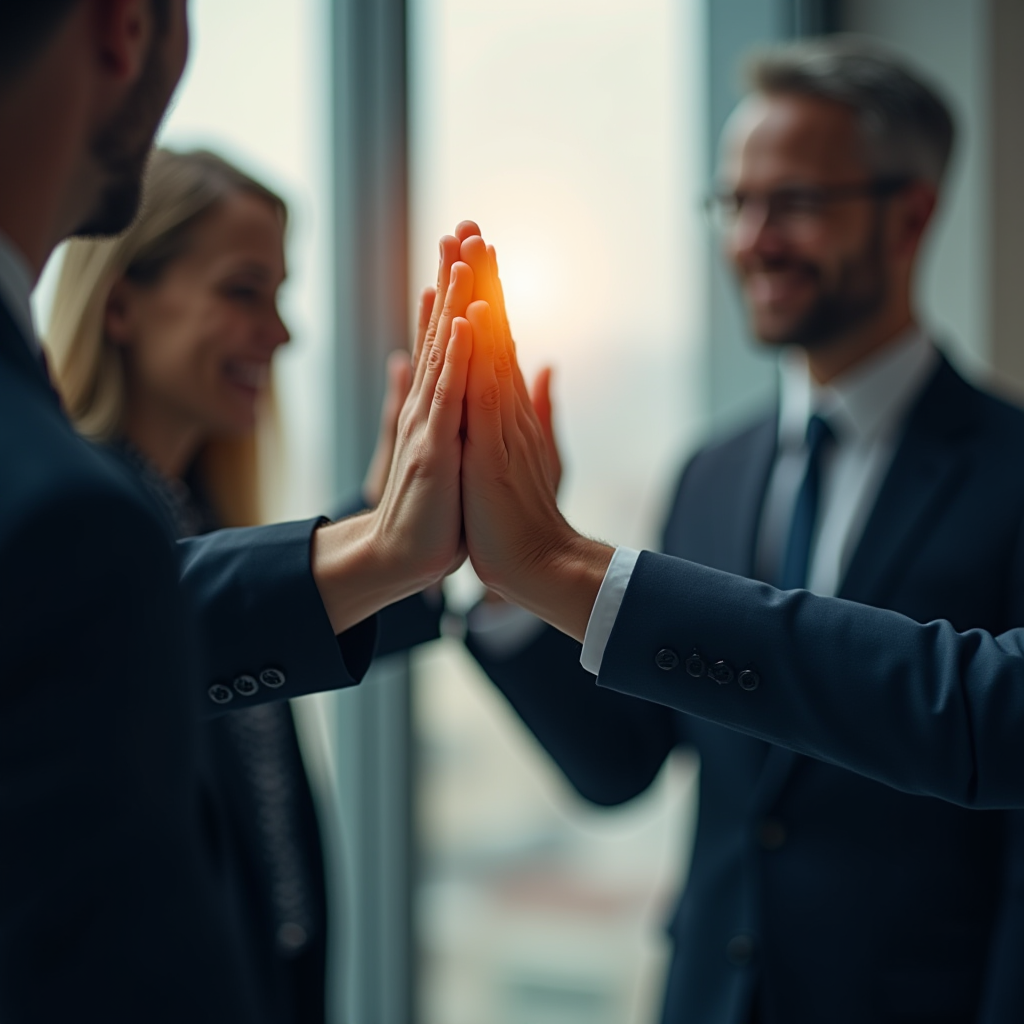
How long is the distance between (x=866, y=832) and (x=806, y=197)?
1.01m

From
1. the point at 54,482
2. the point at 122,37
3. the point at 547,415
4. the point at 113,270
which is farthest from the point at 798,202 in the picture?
the point at 54,482

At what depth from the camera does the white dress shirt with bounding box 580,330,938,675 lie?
166 cm

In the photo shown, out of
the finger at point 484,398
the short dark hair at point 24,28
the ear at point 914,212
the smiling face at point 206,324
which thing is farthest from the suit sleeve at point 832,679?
the ear at point 914,212

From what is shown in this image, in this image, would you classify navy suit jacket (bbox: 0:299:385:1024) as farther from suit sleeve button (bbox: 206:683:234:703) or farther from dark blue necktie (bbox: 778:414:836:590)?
dark blue necktie (bbox: 778:414:836:590)

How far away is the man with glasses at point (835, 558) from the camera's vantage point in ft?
4.82

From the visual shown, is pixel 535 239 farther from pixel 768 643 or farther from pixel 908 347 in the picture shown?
pixel 768 643

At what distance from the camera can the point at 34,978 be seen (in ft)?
1.96

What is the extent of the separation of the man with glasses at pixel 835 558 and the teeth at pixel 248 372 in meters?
0.63

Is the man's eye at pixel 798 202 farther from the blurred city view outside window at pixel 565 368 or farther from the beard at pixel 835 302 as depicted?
the blurred city view outside window at pixel 565 368

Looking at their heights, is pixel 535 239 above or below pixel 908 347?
above

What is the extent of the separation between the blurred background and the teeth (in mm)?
241

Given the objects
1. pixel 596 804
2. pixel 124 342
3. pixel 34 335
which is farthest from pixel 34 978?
pixel 124 342

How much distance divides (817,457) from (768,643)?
2.38 ft

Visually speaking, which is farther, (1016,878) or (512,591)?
(1016,878)
